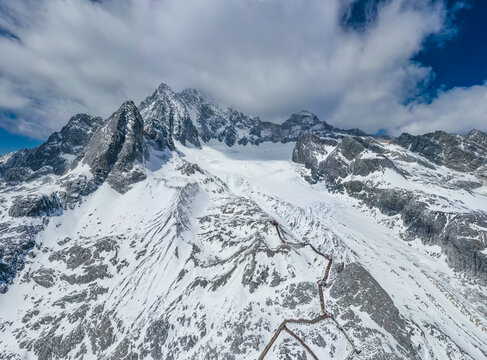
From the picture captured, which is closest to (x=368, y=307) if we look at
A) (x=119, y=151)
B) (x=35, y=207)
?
(x=35, y=207)

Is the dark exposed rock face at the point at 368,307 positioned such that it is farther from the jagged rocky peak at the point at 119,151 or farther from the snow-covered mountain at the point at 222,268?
the jagged rocky peak at the point at 119,151

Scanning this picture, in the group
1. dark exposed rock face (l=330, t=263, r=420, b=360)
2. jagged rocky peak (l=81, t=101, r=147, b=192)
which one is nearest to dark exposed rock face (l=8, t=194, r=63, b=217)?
jagged rocky peak (l=81, t=101, r=147, b=192)

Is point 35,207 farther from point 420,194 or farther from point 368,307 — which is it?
point 420,194

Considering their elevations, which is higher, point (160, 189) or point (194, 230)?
point (160, 189)

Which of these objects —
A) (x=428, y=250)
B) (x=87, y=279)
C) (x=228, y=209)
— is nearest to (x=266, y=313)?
(x=228, y=209)

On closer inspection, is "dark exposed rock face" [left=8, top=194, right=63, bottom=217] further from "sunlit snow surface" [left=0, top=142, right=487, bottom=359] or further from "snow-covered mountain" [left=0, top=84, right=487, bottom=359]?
"sunlit snow surface" [left=0, top=142, right=487, bottom=359]

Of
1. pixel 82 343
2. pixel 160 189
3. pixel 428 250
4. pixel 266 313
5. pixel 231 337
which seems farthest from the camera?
pixel 160 189

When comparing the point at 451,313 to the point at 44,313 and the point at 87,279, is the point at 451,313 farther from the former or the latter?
the point at 44,313
